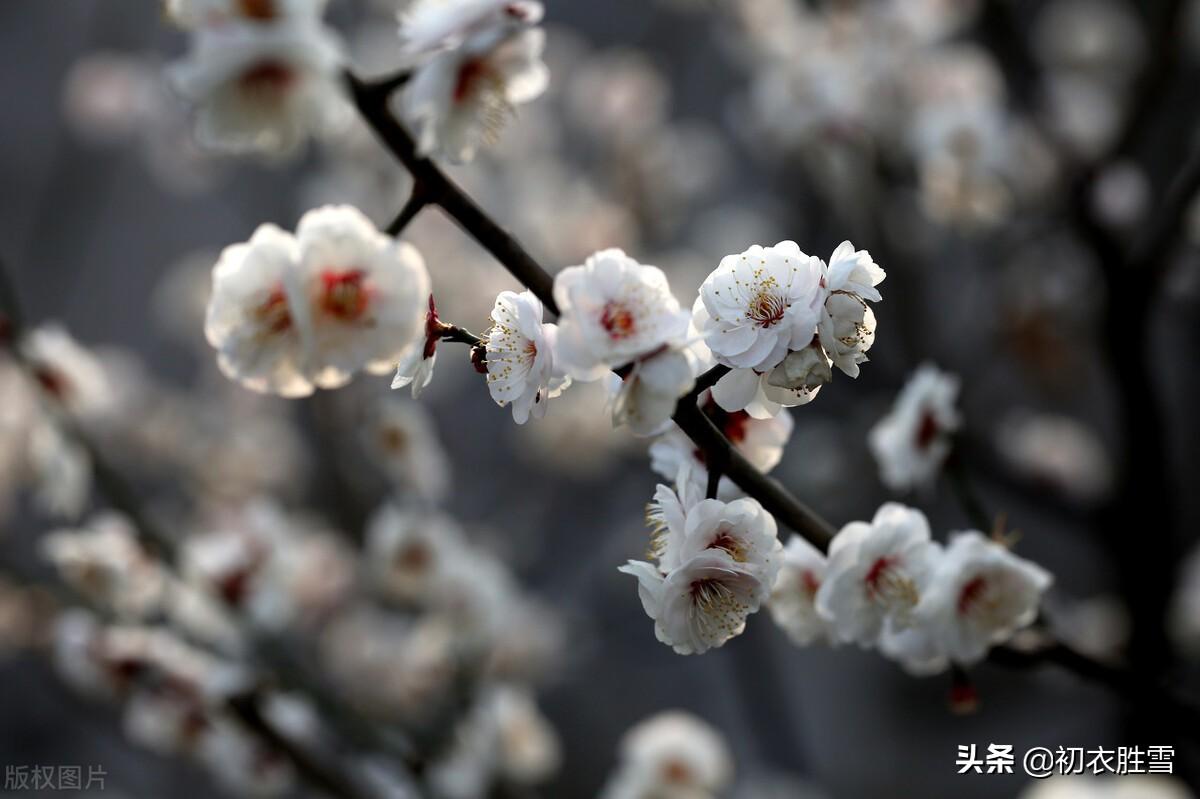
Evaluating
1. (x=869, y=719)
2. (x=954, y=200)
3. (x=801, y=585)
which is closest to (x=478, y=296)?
(x=954, y=200)

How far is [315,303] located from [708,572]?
334 millimetres

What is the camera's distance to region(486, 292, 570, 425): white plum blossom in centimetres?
62

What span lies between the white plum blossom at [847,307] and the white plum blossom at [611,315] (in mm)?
92

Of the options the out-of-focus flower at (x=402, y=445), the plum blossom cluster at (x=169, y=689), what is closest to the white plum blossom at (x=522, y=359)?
the out-of-focus flower at (x=402, y=445)

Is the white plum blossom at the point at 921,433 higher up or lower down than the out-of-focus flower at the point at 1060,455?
lower down

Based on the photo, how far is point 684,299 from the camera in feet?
9.11

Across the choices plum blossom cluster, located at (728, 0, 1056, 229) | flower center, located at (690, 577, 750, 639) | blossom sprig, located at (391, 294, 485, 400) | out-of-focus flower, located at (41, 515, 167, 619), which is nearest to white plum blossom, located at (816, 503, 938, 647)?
flower center, located at (690, 577, 750, 639)

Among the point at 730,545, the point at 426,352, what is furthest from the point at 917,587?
the point at 426,352

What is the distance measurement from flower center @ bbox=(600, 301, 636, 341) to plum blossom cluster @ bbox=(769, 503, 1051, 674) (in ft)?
0.82

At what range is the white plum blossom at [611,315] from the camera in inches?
22.9

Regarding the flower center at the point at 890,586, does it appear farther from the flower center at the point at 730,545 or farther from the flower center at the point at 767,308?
the flower center at the point at 767,308

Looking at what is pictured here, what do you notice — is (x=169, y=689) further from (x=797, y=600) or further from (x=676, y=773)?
(x=797, y=600)

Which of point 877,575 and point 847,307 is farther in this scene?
point 877,575

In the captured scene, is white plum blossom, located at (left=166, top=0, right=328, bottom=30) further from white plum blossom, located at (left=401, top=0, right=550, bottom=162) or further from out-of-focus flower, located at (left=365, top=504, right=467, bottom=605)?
out-of-focus flower, located at (left=365, top=504, right=467, bottom=605)
